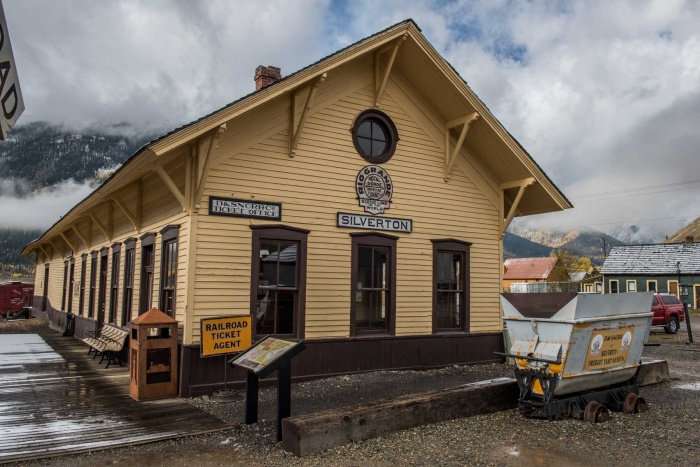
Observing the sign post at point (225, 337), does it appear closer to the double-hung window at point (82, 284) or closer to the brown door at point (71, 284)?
the double-hung window at point (82, 284)

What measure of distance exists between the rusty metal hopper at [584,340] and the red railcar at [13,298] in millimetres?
33808

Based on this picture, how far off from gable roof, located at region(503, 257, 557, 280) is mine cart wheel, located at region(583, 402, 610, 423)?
7562 centimetres

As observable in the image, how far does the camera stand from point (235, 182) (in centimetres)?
980

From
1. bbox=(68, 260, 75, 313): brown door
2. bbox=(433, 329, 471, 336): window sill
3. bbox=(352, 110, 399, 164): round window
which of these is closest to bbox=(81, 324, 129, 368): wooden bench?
bbox=(352, 110, 399, 164): round window

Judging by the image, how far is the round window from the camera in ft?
37.7

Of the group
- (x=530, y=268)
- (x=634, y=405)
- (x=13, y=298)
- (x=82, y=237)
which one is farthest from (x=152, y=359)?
(x=530, y=268)

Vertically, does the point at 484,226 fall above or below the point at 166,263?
above

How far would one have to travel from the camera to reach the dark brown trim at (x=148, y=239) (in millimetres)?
11273

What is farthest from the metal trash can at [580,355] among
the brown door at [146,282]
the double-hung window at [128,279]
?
the double-hung window at [128,279]

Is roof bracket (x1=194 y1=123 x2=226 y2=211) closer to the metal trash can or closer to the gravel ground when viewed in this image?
the gravel ground

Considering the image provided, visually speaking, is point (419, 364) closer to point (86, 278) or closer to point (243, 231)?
point (243, 231)

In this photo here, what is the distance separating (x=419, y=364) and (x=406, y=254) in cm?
240

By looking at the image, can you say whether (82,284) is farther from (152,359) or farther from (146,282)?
(152,359)

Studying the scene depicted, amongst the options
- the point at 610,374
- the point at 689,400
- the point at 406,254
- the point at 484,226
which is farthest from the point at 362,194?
the point at 689,400
